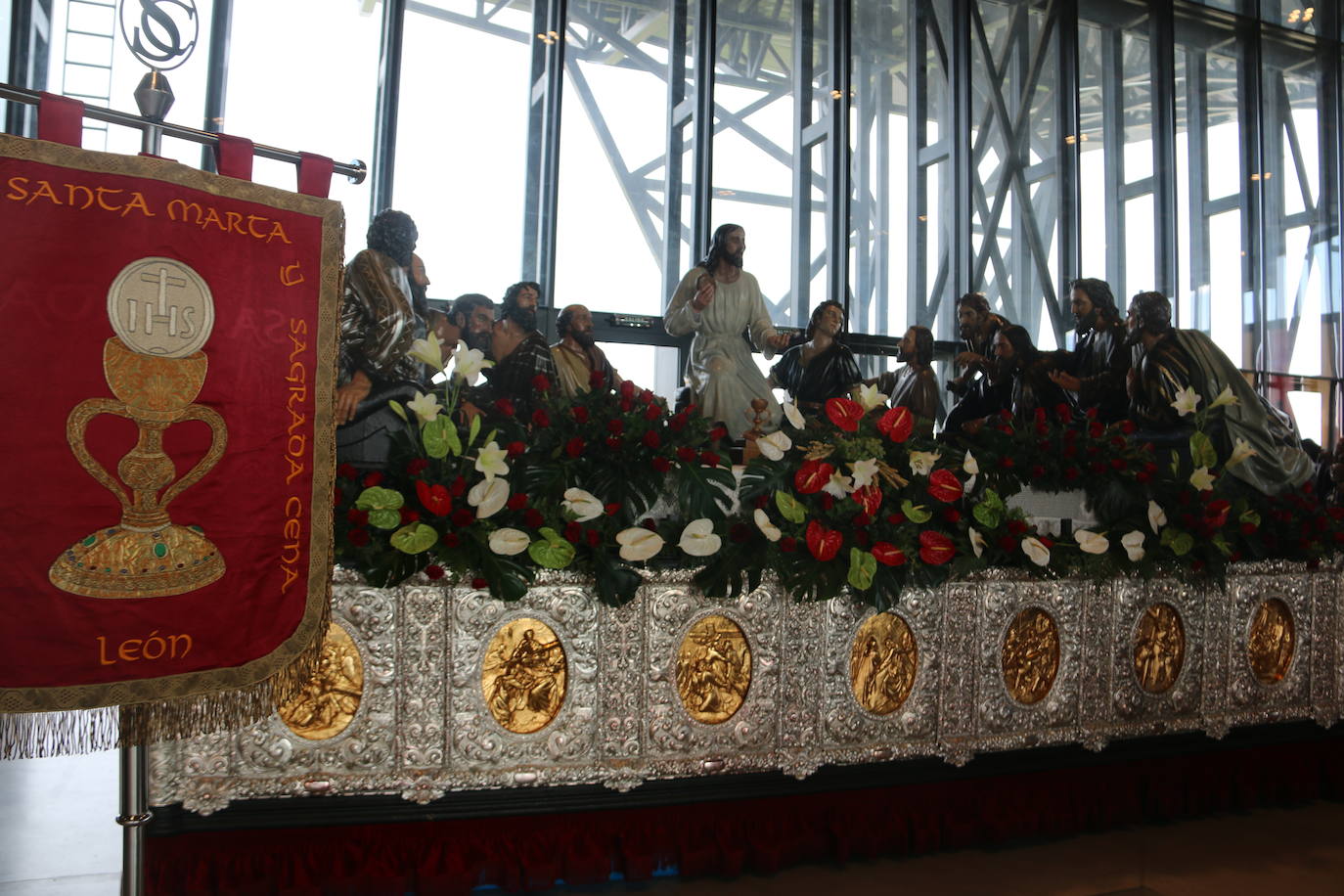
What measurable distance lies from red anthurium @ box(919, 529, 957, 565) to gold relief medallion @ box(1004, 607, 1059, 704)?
530mm

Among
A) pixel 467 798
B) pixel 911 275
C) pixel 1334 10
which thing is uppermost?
pixel 1334 10

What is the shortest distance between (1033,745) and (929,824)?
A: 0.50 m

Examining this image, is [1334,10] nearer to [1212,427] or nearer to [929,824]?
[1212,427]

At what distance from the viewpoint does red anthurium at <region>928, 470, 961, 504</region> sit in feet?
10.2

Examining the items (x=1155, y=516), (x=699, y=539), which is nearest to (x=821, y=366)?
(x=1155, y=516)

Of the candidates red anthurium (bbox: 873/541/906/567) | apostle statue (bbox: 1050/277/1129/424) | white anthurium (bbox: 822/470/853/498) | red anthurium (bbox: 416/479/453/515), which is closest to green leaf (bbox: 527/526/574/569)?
red anthurium (bbox: 416/479/453/515)

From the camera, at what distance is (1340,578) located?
161 inches

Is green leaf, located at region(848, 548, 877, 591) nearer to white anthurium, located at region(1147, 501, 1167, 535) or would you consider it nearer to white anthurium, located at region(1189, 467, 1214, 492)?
white anthurium, located at region(1147, 501, 1167, 535)

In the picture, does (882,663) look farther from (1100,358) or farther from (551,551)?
(1100,358)

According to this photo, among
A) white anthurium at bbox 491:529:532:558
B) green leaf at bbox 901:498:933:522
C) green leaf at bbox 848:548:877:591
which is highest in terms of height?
green leaf at bbox 901:498:933:522

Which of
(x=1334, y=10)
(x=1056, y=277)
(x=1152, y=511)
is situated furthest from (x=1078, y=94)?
(x=1152, y=511)

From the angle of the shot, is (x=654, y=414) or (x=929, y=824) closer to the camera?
(x=654, y=414)

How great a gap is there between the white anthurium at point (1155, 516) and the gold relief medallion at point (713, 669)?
5.61 ft

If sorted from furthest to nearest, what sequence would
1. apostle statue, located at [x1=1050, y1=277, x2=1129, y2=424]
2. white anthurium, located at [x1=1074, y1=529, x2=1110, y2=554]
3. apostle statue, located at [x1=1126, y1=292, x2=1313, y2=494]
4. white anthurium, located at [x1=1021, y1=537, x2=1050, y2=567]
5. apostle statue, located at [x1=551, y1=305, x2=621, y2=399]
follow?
apostle statue, located at [x1=551, y1=305, x2=621, y2=399], apostle statue, located at [x1=1050, y1=277, x2=1129, y2=424], apostle statue, located at [x1=1126, y1=292, x2=1313, y2=494], white anthurium, located at [x1=1074, y1=529, x2=1110, y2=554], white anthurium, located at [x1=1021, y1=537, x2=1050, y2=567]
